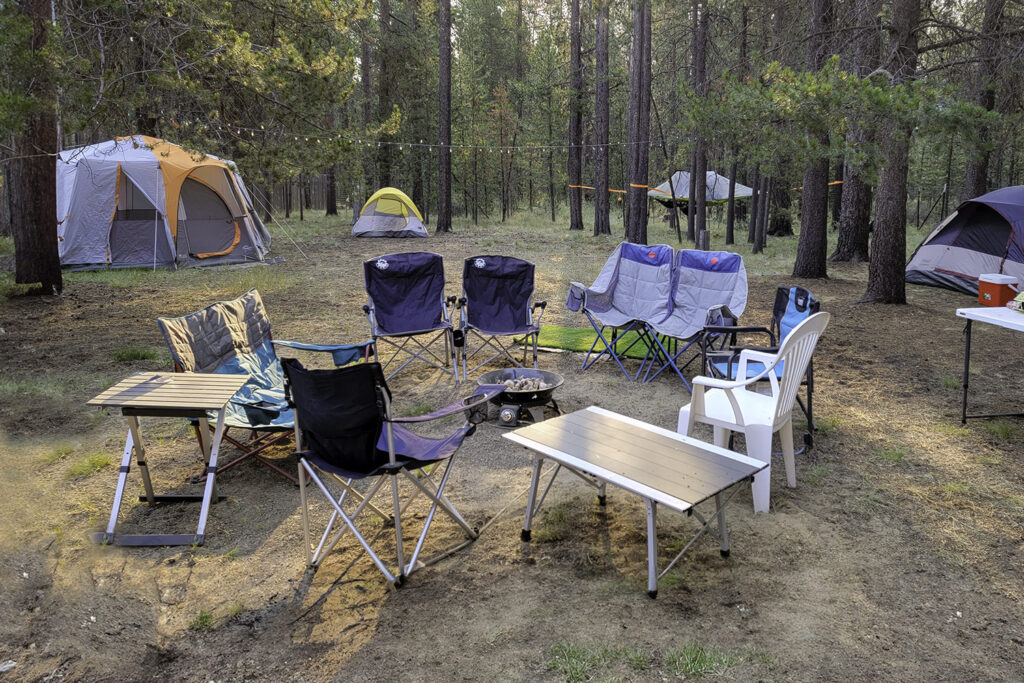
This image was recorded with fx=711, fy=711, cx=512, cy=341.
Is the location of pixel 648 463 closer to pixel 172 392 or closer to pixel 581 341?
pixel 172 392

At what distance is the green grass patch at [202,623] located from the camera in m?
2.26

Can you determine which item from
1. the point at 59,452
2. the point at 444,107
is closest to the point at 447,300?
the point at 59,452

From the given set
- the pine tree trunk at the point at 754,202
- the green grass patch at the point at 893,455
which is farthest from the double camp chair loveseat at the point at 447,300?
the pine tree trunk at the point at 754,202

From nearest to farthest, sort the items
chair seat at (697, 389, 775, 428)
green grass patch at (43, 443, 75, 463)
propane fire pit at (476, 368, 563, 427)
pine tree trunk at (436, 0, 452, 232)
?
chair seat at (697, 389, 775, 428) < green grass patch at (43, 443, 75, 463) < propane fire pit at (476, 368, 563, 427) < pine tree trunk at (436, 0, 452, 232)

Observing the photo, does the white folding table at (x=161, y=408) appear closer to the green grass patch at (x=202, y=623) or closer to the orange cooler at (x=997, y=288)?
the green grass patch at (x=202, y=623)

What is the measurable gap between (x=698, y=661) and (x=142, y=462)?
236cm

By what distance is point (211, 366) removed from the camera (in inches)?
138

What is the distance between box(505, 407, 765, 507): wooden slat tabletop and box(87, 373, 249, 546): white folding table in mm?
1192

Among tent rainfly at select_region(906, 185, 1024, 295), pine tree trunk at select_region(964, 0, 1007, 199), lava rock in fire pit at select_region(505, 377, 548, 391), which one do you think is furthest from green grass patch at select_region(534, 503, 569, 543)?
tent rainfly at select_region(906, 185, 1024, 295)

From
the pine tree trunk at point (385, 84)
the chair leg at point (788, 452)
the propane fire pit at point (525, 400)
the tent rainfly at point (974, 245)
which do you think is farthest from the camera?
the pine tree trunk at point (385, 84)

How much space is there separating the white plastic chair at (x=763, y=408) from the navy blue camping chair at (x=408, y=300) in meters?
2.19

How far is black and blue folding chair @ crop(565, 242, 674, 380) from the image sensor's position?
16.8 feet

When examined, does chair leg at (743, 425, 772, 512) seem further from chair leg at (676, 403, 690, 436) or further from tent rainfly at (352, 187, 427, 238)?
tent rainfly at (352, 187, 427, 238)

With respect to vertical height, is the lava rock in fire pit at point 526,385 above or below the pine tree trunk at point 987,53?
below
